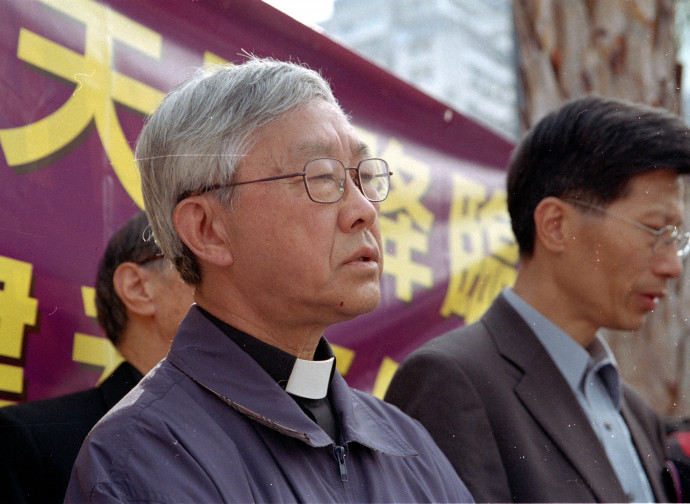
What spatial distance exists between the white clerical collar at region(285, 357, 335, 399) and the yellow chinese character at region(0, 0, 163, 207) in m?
0.79

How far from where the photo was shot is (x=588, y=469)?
189 centimetres

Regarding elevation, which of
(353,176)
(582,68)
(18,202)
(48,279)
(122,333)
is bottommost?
(122,333)

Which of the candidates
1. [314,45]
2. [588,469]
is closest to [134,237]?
[314,45]

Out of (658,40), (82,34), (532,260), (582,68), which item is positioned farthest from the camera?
(582,68)

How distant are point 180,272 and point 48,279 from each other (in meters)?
0.37

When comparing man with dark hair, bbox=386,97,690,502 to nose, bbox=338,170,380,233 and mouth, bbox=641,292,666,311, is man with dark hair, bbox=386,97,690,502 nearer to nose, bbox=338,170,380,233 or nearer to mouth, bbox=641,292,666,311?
mouth, bbox=641,292,666,311

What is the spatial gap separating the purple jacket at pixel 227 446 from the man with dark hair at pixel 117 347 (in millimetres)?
457

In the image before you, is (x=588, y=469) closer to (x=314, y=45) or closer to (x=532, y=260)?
(x=532, y=260)

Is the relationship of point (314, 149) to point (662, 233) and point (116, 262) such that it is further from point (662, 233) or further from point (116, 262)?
point (662, 233)

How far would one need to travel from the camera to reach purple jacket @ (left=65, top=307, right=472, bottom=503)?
119 cm

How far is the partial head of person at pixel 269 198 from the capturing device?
1.46 metres

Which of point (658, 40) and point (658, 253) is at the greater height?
point (658, 40)

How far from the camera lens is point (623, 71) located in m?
3.32

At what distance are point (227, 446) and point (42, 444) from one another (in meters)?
0.64
